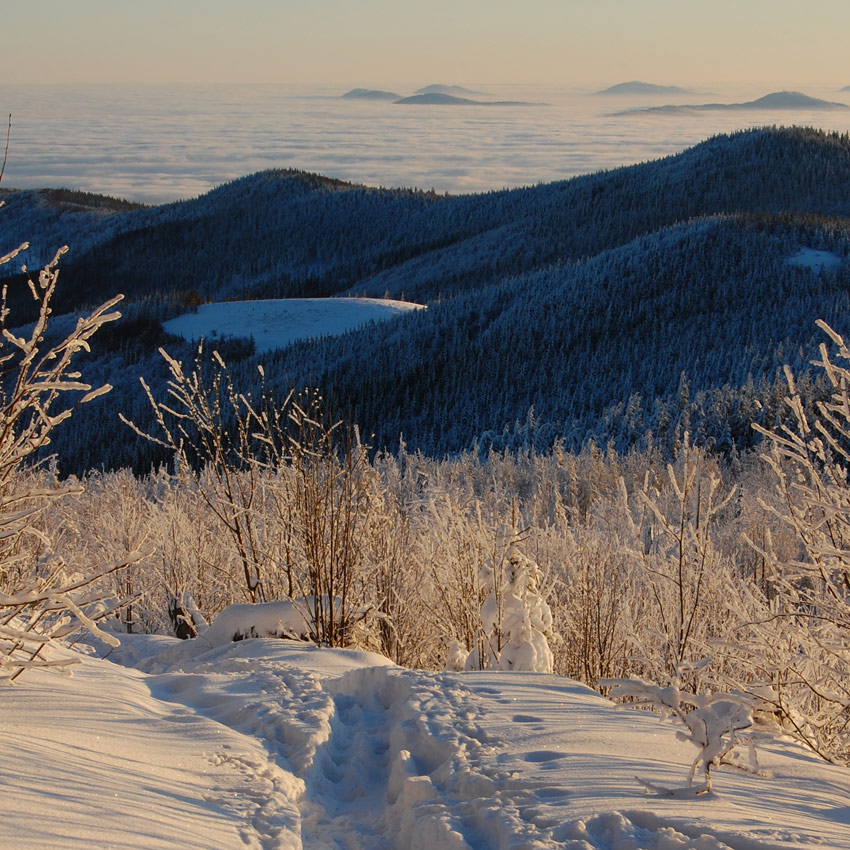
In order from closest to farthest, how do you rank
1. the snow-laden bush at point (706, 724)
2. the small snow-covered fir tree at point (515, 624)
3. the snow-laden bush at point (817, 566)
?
the snow-laden bush at point (706, 724) → the snow-laden bush at point (817, 566) → the small snow-covered fir tree at point (515, 624)

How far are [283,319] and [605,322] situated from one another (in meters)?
27.6

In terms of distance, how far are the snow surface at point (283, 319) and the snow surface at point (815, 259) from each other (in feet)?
92.4

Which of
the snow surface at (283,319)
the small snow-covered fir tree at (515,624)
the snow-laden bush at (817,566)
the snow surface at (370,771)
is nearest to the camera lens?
the snow surface at (370,771)

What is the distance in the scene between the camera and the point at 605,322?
58719 mm

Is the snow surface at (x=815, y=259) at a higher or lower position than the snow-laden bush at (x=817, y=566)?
higher

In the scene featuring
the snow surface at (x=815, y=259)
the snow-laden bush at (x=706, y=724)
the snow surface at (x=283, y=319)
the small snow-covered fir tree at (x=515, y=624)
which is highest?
the snow surface at (x=815, y=259)

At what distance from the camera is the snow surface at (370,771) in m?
2.67

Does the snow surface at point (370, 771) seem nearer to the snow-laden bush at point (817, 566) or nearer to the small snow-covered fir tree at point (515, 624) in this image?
the snow-laden bush at point (817, 566)

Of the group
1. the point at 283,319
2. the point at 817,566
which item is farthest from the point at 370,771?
the point at 283,319

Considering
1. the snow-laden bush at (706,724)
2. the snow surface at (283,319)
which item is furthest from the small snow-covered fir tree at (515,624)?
the snow surface at (283,319)

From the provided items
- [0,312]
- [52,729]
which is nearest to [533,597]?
[52,729]

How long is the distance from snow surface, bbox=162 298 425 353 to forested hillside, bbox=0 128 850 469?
2291 millimetres

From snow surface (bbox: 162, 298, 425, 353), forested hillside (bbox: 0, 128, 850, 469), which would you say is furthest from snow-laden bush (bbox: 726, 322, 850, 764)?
snow surface (bbox: 162, 298, 425, 353)

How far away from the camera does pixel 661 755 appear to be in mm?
3424
